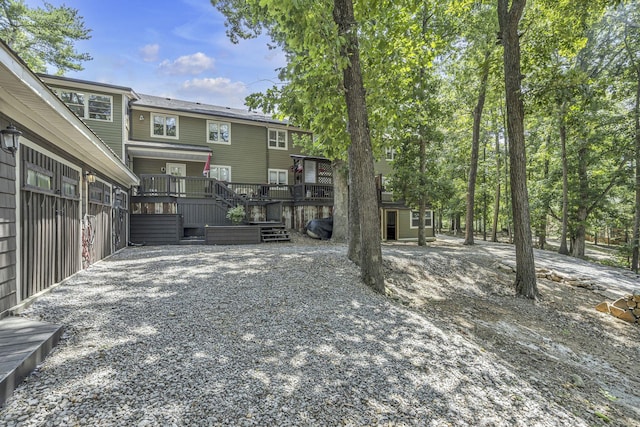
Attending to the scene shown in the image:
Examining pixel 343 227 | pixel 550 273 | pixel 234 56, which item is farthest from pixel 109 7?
pixel 550 273

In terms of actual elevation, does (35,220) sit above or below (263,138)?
below

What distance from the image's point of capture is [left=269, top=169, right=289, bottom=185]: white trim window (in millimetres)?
18344

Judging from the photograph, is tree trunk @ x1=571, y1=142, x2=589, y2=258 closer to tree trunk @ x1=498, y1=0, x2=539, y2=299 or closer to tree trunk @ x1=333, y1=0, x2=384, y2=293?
tree trunk @ x1=498, y1=0, x2=539, y2=299

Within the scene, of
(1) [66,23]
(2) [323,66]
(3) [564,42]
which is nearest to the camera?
(2) [323,66]

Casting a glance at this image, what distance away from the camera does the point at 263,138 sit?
1816 centimetres

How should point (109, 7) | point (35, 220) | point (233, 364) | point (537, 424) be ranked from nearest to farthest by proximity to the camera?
point (537, 424)
point (233, 364)
point (35, 220)
point (109, 7)

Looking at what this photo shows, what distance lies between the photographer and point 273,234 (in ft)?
42.9

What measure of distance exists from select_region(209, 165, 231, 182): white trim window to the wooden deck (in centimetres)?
1370

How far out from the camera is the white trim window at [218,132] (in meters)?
16.9

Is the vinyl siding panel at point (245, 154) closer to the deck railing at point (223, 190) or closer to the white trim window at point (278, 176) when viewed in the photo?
the white trim window at point (278, 176)

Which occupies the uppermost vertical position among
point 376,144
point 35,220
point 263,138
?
point 263,138

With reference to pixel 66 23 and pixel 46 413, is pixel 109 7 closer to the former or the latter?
pixel 66 23

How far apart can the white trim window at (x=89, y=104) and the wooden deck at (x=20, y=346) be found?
1227cm

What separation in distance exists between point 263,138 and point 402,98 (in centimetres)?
1120
